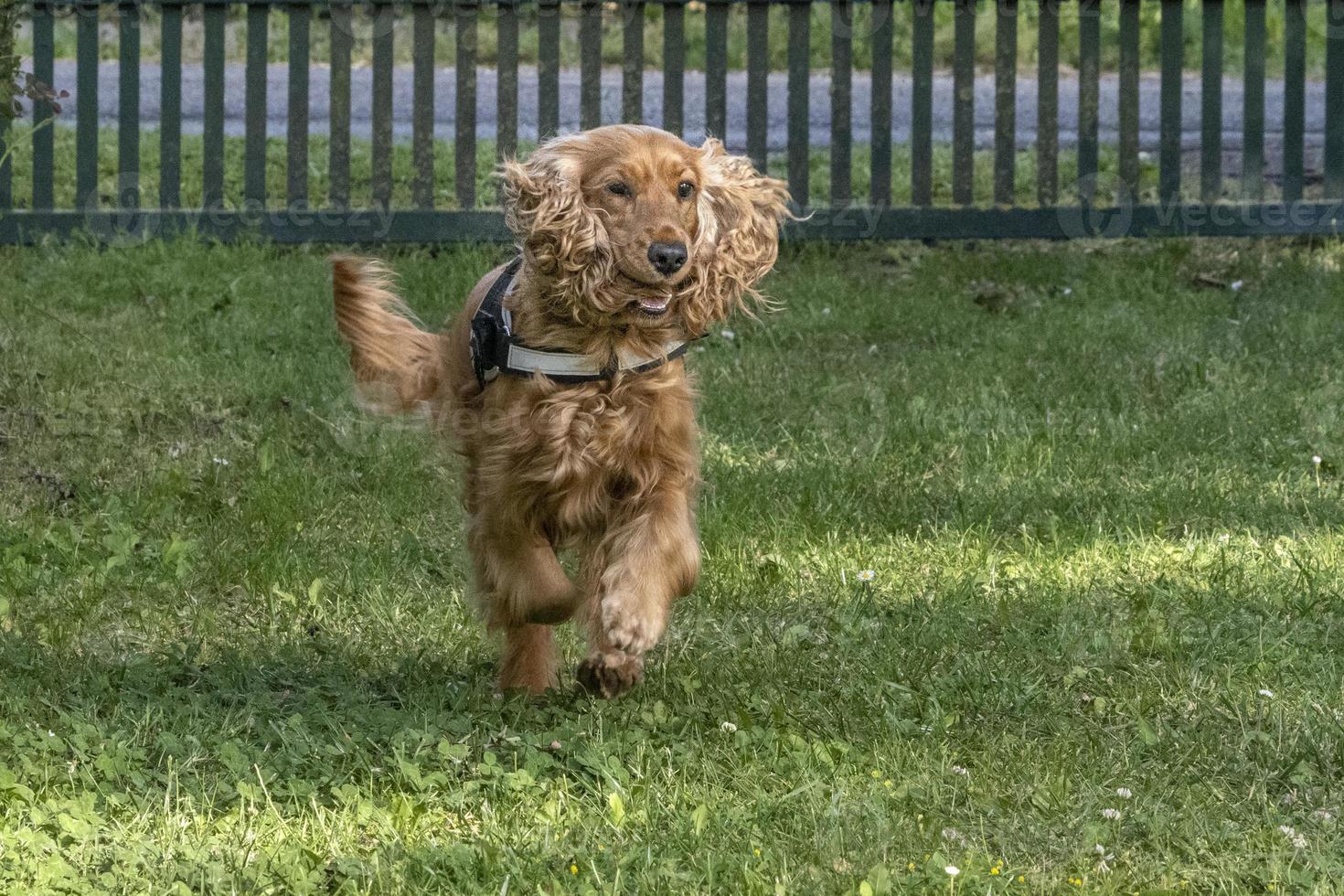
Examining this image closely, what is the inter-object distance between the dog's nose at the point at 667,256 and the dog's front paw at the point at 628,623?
601 mm

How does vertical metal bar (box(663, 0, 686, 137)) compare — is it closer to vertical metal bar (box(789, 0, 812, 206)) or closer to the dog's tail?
vertical metal bar (box(789, 0, 812, 206))

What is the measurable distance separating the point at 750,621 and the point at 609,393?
85 centimetres

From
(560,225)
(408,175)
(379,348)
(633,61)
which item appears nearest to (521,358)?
(560,225)

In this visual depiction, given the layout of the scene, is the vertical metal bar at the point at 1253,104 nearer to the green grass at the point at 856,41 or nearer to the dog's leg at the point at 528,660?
the green grass at the point at 856,41

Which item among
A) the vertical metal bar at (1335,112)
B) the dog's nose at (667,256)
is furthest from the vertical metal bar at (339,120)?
the dog's nose at (667,256)

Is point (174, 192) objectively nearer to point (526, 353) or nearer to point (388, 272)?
point (388, 272)

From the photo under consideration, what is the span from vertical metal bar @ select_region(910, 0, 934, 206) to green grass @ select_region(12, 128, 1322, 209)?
25 cm

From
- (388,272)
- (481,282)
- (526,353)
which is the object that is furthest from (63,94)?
(526,353)

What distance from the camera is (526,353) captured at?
134 inches

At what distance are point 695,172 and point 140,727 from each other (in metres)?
1.45

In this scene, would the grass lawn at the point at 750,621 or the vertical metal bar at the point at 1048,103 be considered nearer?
the grass lawn at the point at 750,621

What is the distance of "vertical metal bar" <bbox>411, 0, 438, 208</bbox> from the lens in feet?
24.9

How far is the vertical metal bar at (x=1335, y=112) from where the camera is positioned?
776 cm

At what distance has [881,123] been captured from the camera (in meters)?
7.69
